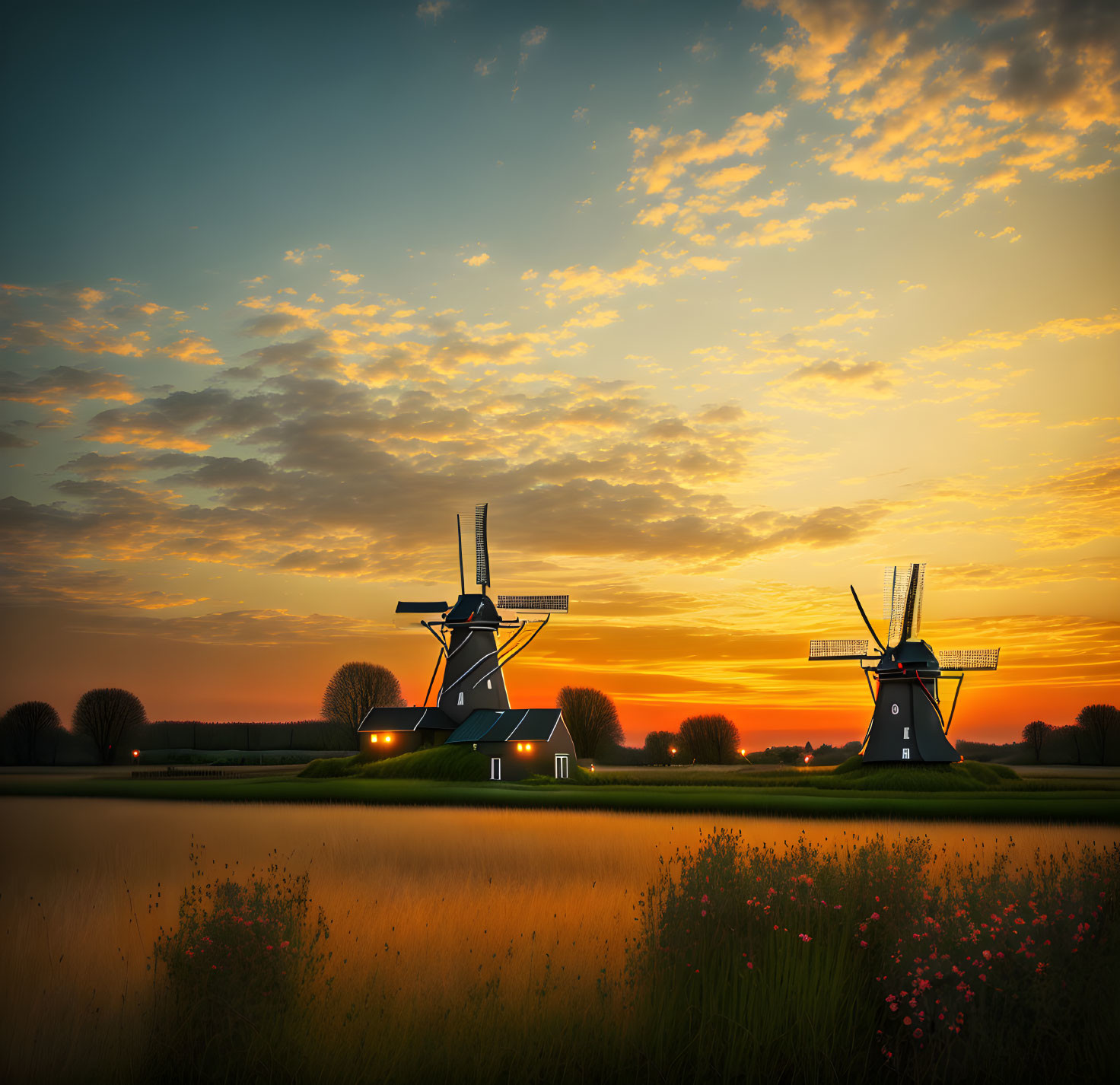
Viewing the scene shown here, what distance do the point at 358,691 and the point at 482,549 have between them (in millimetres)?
48205

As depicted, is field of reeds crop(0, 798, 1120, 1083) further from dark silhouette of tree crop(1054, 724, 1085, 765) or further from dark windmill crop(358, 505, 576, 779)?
dark silhouette of tree crop(1054, 724, 1085, 765)

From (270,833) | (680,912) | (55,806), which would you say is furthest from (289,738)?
(680,912)

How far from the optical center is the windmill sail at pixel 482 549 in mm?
73812

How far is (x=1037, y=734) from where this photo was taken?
5507 inches

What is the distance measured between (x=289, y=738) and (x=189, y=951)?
5689 inches

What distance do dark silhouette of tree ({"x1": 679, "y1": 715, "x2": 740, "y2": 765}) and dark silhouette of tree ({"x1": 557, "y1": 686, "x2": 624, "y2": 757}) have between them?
1895 centimetres

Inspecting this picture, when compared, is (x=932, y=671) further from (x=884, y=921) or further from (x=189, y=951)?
(x=189, y=951)

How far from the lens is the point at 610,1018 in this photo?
9070 millimetres

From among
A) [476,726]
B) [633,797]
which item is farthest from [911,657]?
[633,797]

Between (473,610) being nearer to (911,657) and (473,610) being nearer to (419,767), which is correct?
(419,767)

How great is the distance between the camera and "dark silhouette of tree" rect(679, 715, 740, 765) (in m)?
130

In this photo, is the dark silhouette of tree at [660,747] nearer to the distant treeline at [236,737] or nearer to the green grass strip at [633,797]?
the distant treeline at [236,737]

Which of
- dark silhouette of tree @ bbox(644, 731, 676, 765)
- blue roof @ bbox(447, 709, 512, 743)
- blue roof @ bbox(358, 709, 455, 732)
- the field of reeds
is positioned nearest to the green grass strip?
blue roof @ bbox(447, 709, 512, 743)

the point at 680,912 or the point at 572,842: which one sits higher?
the point at 680,912
